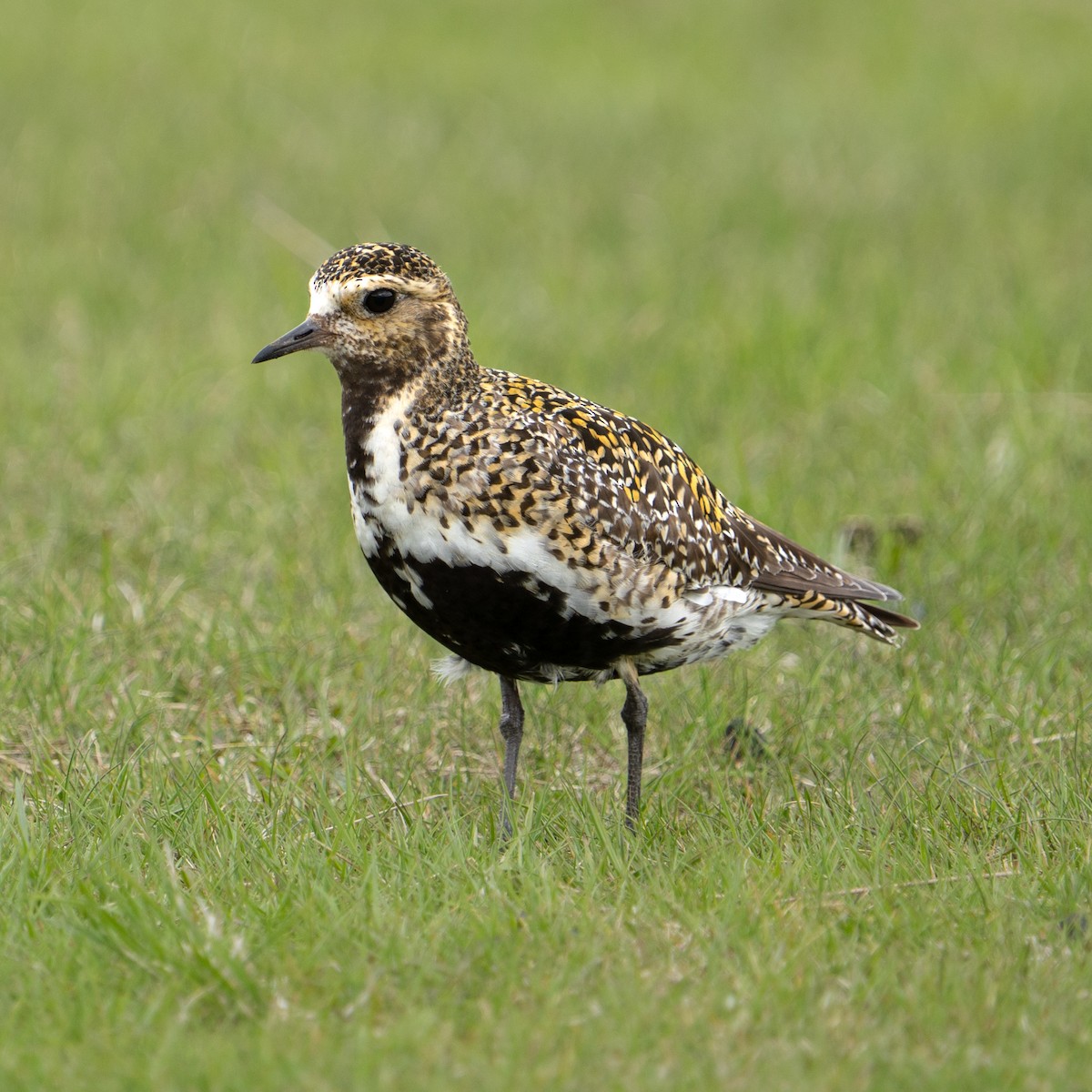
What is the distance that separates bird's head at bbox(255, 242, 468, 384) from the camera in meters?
4.74

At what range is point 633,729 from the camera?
16.7ft

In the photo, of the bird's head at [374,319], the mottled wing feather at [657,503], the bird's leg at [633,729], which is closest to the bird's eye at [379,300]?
the bird's head at [374,319]

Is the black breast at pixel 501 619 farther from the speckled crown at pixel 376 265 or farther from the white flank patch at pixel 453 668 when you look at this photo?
the speckled crown at pixel 376 265

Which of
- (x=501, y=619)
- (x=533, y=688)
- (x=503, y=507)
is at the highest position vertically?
(x=503, y=507)

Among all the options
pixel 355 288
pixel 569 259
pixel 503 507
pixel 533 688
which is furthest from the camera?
pixel 569 259

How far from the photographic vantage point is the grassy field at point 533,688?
3773 millimetres

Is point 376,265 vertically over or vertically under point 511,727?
over

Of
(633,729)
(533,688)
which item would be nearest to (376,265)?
(633,729)

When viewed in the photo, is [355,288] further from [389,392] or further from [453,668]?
[453,668]

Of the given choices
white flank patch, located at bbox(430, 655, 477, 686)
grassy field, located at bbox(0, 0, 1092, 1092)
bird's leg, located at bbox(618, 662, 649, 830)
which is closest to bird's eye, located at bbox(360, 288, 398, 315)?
white flank patch, located at bbox(430, 655, 477, 686)

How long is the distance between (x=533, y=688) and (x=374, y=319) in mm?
1772

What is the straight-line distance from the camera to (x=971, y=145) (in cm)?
1314

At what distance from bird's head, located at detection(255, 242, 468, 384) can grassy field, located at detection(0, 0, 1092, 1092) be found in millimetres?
1285

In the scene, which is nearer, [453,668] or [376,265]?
[376,265]
